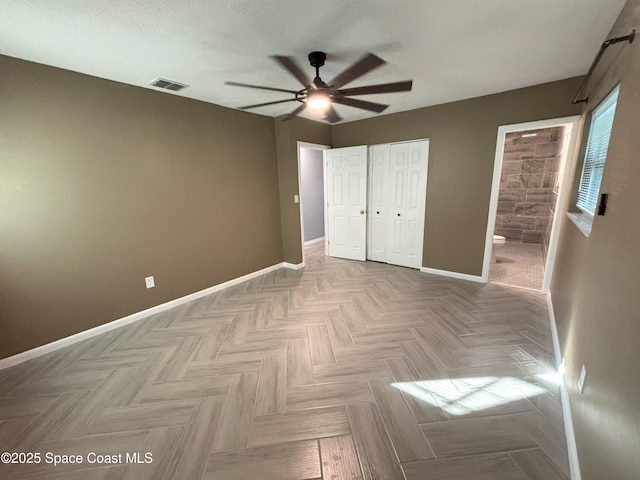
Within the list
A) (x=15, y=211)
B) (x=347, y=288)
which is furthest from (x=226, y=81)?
(x=347, y=288)

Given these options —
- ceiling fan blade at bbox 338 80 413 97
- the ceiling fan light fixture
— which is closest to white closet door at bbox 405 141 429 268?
ceiling fan blade at bbox 338 80 413 97

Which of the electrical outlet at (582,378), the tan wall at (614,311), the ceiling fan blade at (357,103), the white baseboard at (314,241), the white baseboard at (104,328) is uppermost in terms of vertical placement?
the ceiling fan blade at (357,103)

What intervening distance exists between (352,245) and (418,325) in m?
2.43

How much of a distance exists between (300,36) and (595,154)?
2.66 meters

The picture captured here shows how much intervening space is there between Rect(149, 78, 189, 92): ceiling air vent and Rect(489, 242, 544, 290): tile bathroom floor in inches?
182

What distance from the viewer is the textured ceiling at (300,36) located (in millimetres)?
1539

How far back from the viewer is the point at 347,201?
15.6ft

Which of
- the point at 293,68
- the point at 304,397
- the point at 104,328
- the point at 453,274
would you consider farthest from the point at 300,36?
the point at 453,274

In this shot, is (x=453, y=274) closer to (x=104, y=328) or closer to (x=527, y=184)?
(x=527, y=184)

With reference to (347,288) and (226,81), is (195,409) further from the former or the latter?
(226,81)

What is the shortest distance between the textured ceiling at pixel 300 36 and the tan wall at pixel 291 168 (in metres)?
1.44

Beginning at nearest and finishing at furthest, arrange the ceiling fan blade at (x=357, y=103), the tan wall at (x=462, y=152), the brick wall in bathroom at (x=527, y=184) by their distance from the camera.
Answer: the ceiling fan blade at (x=357, y=103) → the tan wall at (x=462, y=152) → the brick wall in bathroom at (x=527, y=184)

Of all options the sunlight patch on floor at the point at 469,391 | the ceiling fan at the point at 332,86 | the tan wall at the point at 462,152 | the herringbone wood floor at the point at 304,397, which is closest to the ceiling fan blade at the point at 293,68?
the ceiling fan at the point at 332,86

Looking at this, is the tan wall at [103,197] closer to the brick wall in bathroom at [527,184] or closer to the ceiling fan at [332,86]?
the ceiling fan at [332,86]
